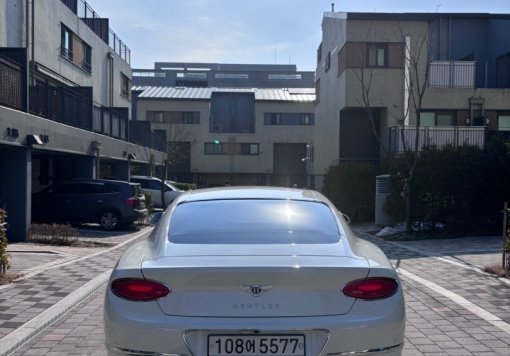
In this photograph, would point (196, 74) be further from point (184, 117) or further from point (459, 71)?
point (459, 71)

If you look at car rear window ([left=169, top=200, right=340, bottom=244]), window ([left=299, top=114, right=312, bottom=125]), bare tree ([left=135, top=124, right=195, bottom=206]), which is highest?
window ([left=299, top=114, right=312, bottom=125])

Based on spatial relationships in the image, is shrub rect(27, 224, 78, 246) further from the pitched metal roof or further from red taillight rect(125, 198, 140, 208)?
the pitched metal roof

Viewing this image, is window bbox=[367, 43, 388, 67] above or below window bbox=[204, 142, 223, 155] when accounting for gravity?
above

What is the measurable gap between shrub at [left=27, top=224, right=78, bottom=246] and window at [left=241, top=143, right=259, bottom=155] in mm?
39920

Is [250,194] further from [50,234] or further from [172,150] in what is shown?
[172,150]

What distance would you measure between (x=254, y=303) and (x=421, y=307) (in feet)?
14.6

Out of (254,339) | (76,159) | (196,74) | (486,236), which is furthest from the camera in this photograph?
(196,74)

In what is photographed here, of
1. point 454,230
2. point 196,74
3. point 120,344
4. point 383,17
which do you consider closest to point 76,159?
point 454,230

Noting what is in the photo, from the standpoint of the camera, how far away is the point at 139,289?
4129mm

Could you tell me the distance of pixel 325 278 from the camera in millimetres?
4031

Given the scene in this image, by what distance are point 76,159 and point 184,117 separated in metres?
33.5

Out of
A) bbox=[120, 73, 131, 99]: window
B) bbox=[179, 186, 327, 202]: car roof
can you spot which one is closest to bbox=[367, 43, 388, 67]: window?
bbox=[120, 73, 131, 99]: window

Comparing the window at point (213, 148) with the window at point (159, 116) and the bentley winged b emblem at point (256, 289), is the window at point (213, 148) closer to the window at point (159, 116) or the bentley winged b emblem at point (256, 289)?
the window at point (159, 116)

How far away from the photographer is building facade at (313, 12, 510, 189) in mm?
25844
